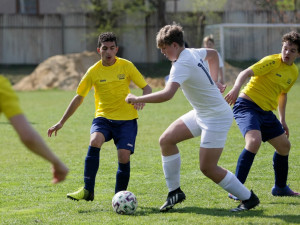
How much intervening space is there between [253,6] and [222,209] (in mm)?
27302

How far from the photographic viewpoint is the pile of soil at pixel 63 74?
27.0 m

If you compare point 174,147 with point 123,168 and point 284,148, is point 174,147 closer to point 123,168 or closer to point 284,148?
point 123,168

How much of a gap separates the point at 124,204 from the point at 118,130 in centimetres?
95

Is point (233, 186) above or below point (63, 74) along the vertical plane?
above

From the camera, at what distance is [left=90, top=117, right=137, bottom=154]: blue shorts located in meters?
6.28

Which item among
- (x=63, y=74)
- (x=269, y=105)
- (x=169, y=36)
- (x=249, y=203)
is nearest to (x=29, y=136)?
(x=169, y=36)

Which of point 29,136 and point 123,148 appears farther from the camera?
point 123,148

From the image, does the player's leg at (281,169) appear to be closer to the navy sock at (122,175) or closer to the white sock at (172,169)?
the white sock at (172,169)

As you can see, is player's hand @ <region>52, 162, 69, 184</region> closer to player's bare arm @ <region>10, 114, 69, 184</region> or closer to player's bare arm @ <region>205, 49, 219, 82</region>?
player's bare arm @ <region>10, 114, 69, 184</region>

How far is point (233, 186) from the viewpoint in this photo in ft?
18.5

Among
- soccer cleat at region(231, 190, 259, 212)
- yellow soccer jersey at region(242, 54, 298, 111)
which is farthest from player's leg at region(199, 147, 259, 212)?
yellow soccer jersey at region(242, 54, 298, 111)

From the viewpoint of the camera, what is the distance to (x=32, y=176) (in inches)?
319

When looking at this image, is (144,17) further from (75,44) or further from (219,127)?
(219,127)

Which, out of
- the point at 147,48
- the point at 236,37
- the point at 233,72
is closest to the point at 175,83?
the point at 233,72
